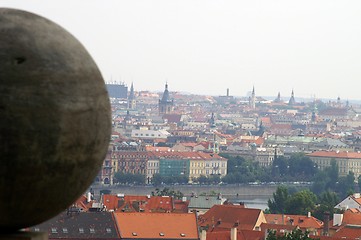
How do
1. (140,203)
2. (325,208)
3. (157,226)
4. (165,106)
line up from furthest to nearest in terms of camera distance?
(165,106)
(325,208)
(140,203)
(157,226)

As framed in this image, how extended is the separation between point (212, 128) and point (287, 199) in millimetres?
108587

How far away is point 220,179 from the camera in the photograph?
104 meters

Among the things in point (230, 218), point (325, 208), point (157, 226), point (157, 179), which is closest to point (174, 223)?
point (157, 226)

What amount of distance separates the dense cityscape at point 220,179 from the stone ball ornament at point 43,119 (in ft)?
68.5

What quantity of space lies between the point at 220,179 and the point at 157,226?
208 feet

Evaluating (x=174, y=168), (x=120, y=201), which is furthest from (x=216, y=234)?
(x=174, y=168)

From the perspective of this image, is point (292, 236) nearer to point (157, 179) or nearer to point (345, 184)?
point (345, 184)

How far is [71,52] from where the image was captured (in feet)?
23.3

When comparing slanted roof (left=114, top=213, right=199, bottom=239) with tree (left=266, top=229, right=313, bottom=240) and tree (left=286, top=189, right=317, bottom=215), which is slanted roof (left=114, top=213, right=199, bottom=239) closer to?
tree (left=266, top=229, right=313, bottom=240)

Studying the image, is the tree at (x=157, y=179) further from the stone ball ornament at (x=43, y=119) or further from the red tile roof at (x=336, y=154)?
the stone ball ornament at (x=43, y=119)

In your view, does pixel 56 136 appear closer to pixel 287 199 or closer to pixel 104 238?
pixel 104 238

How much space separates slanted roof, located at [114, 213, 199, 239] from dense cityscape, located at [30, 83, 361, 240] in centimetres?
2

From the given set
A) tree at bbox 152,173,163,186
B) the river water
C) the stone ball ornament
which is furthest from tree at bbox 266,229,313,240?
tree at bbox 152,173,163,186

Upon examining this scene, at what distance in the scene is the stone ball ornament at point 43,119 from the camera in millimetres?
6848
